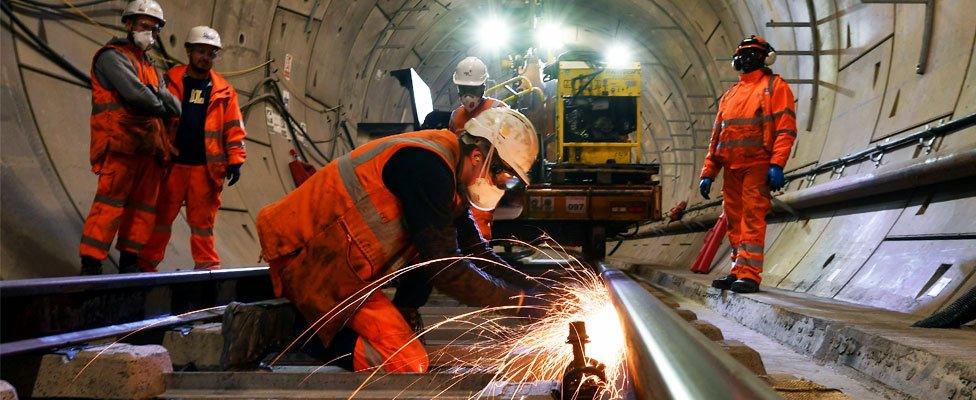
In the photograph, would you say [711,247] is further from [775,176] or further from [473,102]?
[473,102]

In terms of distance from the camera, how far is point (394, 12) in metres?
11.8

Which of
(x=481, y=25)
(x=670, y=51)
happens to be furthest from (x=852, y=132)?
(x=481, y=25)

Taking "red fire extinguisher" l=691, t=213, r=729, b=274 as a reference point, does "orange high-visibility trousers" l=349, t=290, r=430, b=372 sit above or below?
below

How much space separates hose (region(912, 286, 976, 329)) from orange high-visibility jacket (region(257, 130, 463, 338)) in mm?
2088

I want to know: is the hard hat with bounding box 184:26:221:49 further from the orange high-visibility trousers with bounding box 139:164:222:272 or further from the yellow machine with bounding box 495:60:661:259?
the yellow machine with bounding box 495:60:661:259

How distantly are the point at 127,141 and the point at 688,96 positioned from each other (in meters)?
11.0

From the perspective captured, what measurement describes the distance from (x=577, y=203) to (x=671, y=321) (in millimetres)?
6134

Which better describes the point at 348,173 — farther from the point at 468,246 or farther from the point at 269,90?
the point at 269,90

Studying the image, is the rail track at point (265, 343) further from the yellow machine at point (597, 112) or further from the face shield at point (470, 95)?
the yellow machine at point (597, 112)

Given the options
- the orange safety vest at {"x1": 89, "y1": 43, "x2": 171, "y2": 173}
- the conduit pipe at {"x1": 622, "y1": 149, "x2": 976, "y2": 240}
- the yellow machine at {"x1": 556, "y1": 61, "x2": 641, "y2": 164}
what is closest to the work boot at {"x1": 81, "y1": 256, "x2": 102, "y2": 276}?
the orange safety vest at {"x1": 89, "y1": 43, "x2": 171, "y2": 173}

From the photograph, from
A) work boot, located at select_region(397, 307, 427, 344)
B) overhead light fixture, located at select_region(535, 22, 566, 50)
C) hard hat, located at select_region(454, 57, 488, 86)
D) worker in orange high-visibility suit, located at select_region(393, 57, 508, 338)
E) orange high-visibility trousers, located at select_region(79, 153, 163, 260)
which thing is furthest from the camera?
overhead light fixture, located at select_region(535, 22, 566, 50)

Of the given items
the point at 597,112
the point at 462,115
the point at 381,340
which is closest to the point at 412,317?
the point at 381,340

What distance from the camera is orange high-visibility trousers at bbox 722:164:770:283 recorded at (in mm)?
4652

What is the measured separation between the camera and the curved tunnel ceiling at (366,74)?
4.36 metres
